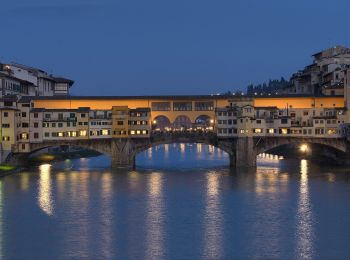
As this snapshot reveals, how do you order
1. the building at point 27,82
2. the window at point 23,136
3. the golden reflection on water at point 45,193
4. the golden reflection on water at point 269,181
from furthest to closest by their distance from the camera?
1. the building at point 27,82
2. the window at point 23,136
3. the golden reflection on water at point 269,181
4. the golden reflection on water at point 45,193

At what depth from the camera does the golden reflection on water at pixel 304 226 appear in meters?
26.9

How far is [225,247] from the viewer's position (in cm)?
2750

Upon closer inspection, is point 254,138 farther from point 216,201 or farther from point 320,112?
point 216,201

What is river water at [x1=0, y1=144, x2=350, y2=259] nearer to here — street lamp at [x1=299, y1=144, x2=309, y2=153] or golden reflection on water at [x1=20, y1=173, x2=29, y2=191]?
golden reflection on water at [x1=20, y1=173, x2=29, y2=191]

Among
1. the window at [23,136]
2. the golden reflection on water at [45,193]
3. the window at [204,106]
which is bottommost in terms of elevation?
the golden reflection on water at [45,193]

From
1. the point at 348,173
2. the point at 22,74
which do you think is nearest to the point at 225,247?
the point at 348,173

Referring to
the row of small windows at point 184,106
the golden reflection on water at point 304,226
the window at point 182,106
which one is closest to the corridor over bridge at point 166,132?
the row of small windows at point 184,106

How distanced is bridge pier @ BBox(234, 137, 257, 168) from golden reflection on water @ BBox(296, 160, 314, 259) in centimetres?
1363

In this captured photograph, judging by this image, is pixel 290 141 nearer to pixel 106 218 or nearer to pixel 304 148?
pixel 304 148

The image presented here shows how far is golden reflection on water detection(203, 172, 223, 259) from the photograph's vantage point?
88.6 feet

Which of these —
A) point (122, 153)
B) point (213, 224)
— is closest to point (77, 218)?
point (213, 224)

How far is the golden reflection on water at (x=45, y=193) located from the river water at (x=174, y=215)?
0.19 feet

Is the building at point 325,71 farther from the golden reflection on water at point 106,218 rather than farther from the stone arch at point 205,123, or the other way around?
the golden reflection on water at point 106,218

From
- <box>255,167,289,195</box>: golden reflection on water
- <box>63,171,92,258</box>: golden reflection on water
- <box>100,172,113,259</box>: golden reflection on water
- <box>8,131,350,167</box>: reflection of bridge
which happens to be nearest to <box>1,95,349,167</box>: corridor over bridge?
<box>8,131,350,167</box>: reflection of bridge
